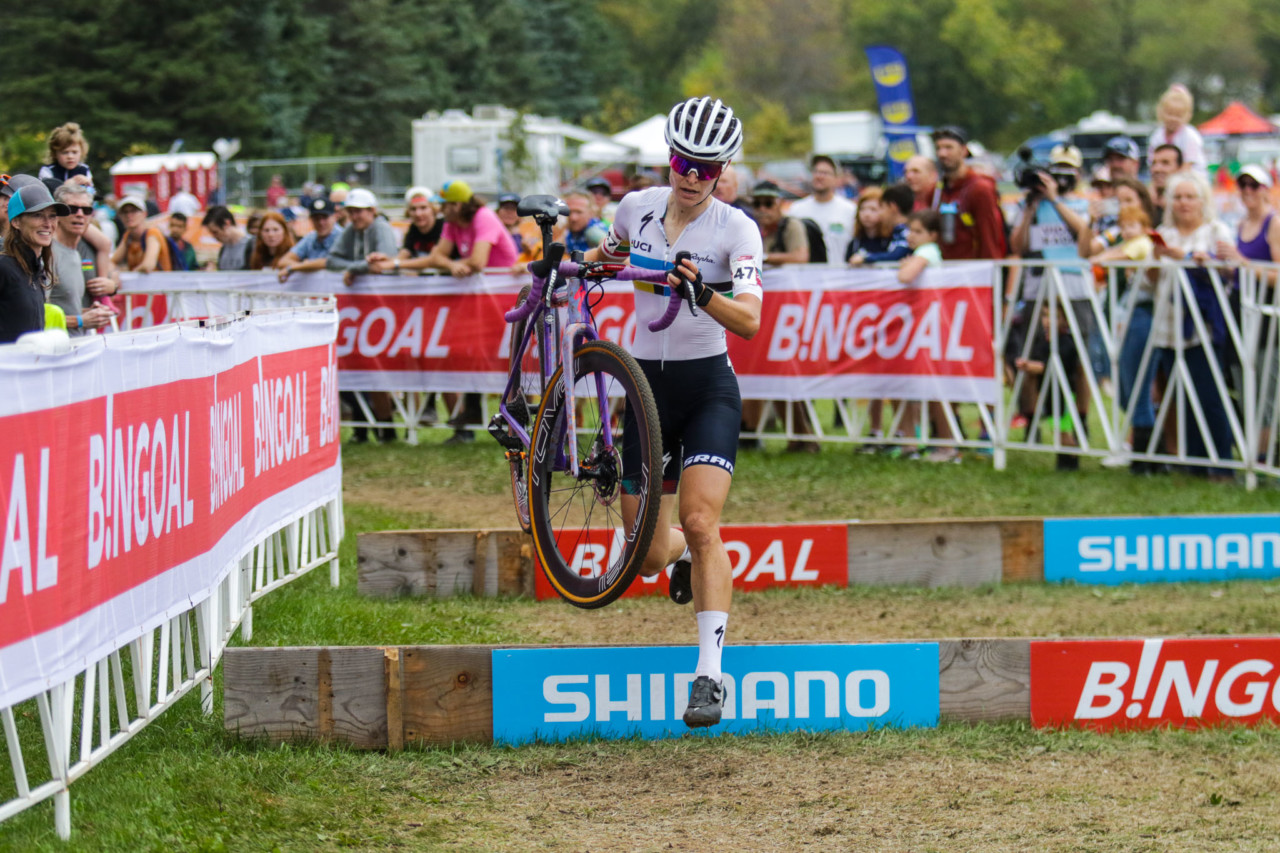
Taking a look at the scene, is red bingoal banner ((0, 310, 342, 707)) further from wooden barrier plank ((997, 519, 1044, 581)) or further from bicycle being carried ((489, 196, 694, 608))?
wooden barrier plank ((997, 519, 1044, 581))

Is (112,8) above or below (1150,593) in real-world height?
above

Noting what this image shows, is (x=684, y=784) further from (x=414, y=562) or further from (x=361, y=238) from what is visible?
(x=361, y=238)

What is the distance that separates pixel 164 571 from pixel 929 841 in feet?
9.53

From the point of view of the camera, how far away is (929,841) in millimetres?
5453

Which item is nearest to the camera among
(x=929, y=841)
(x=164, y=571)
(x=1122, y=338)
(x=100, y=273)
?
(x=929, y=841)

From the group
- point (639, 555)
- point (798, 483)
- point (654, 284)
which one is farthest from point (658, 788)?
point (798, 483)

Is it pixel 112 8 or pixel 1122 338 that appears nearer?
pixel 1122 338

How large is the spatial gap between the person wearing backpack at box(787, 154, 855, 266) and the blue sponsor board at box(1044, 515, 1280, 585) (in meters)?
5.54

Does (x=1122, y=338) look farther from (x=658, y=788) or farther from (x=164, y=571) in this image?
(x=164, y=571)

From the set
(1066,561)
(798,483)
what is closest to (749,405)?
(798,483)

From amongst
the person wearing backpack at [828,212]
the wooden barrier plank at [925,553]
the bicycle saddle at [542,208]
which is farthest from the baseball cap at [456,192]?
the bicycle saddle at [542,208]

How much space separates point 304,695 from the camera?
21.0 ft

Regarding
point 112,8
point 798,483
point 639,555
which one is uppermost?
point 112,8

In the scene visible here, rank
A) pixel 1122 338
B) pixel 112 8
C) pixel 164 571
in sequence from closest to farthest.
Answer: pixel 164 571
pixel 1122 338
pixel 112 8
